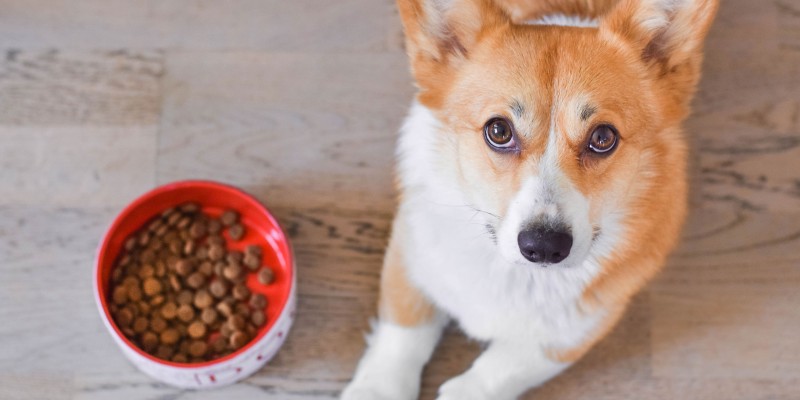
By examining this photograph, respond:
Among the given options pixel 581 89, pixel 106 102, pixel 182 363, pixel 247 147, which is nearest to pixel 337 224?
pixel 247 147

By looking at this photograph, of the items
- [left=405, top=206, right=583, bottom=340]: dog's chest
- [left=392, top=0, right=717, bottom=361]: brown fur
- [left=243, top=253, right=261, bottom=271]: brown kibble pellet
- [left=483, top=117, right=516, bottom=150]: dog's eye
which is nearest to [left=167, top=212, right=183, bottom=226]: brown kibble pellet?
[left=243, top=253, right=261, bottom=271]: brown kibble pellet

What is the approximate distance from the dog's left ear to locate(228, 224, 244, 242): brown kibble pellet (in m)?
1.10

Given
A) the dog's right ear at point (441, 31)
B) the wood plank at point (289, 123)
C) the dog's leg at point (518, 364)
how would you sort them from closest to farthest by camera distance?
the dog's right ear at point (441, 31)
the dog's leg at point (518, 364)
the wood plank at point (289, 123)

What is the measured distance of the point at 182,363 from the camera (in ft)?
6.37

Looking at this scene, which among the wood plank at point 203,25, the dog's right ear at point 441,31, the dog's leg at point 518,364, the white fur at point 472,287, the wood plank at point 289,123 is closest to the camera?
the dog's right ear at point 441,31

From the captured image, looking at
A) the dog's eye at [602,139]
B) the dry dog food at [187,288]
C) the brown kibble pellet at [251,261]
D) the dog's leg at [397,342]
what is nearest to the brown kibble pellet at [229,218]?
the dry dog food at [187,288]

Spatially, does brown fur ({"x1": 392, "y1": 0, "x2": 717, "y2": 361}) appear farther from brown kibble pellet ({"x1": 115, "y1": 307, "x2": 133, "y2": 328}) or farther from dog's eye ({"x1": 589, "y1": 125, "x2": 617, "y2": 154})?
brown kibble pellet ({"x1": 115, "y1": 307, "x2": 133, "y2": 328})

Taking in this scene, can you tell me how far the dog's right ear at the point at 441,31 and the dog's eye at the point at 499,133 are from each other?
16 cm

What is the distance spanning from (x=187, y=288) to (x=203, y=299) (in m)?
0.07

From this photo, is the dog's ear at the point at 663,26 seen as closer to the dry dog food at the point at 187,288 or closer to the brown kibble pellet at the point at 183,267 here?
the dry dog food at the point at 187,288

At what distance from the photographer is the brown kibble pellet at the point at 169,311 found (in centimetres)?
207

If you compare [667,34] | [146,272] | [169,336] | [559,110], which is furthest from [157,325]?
[667,34]

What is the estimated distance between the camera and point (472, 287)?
1832mm

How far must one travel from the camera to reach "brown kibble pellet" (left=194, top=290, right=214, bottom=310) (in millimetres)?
2074
